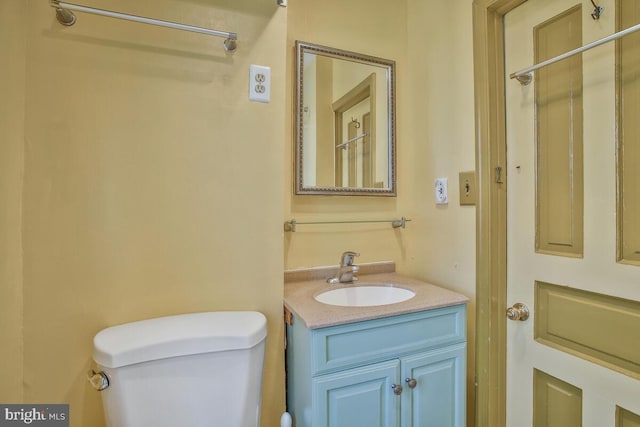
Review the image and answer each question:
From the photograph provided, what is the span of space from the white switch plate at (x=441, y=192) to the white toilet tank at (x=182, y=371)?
944 millimetres

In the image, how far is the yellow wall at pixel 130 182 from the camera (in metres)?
0.85

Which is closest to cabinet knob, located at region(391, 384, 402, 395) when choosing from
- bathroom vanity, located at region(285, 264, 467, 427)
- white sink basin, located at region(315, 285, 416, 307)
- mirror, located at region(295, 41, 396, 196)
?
bathroom vanity, located at region(285, 264, 467, 427)

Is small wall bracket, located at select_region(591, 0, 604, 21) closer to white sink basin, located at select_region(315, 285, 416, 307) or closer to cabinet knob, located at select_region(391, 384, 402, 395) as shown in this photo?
white sink basin, located at select_region(315, 285, 416, 307)

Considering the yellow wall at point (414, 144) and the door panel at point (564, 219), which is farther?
the yellow wall at point (414, 144)

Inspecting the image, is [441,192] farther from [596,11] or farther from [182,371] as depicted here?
[182,371]

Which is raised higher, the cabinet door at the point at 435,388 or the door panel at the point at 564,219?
the door panel at the point at 564,219

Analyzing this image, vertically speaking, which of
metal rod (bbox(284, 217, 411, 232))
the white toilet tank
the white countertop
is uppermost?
metal rod (bbox(284, 217, 411, 232))

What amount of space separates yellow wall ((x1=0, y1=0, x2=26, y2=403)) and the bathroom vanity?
A: 765 mm

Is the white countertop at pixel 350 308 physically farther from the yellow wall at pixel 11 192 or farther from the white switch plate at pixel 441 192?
the yellow wall at pixel 11 192

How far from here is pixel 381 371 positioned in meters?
0.96

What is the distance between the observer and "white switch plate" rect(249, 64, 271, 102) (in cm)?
105

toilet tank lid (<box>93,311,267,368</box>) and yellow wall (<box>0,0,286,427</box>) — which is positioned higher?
yellow wall (<box>0,0,286,427</box>)

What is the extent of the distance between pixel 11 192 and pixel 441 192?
1.49m

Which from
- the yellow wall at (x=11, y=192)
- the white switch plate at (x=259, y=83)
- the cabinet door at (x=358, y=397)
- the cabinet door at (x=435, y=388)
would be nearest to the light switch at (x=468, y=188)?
the cabinet door at (x=435, y=388)
